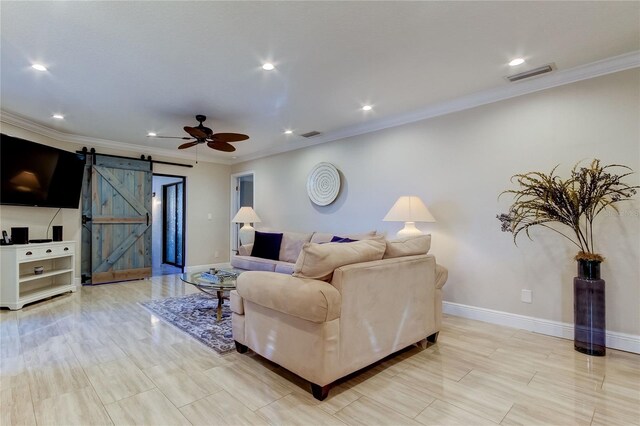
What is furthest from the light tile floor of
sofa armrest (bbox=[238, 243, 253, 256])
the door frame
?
the door frame

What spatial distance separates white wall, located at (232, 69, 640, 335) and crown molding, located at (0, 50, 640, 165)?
74 mm

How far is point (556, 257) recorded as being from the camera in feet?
9.75

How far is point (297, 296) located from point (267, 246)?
336 cm

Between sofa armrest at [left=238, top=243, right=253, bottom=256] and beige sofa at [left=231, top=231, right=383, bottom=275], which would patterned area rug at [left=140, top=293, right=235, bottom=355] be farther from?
sofa armrest at [left=238, top=243, right=253, bottom=256]

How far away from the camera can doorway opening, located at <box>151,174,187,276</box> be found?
6867mm

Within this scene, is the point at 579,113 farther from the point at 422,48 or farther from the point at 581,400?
the point at 581,400

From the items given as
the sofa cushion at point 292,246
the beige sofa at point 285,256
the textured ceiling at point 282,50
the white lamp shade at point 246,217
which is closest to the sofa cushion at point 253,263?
the beige sofa at point 285,256

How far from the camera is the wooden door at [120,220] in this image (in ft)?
17.3

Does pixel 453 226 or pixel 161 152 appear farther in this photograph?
pixel 161 152

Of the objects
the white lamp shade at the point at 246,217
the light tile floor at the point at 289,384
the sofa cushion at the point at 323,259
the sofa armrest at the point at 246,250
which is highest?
the white lamp shade at the point at 246,217

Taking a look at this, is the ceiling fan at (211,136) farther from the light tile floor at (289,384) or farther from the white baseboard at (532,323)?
the white baseboard at (532,323)

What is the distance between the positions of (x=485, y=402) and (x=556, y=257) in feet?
6.01

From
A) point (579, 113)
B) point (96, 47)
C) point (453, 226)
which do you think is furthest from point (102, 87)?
point (579, 113)

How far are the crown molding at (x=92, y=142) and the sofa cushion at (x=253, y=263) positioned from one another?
272 centimetres
